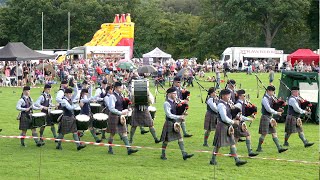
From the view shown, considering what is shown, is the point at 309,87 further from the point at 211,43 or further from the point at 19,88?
the point at 211,43

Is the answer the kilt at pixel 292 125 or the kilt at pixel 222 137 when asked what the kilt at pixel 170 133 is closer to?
the kilt at pixel 222 137

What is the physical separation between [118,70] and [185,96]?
67.4ft

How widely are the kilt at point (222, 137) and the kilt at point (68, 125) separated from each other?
3610 mm

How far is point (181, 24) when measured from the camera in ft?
197

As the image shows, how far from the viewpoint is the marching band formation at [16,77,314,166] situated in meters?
11.1

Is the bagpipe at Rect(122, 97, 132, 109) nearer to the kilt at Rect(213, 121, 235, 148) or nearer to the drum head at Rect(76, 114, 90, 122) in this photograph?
the drum head at Rect(76, 114, 90, 122)

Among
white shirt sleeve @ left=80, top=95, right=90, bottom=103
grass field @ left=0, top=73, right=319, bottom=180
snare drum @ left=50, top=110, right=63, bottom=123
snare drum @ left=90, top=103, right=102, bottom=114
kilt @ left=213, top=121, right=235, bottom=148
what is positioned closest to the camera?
grass field @ left=0, top=73, right=319, bottom=180

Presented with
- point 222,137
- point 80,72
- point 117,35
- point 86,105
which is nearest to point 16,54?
point 80,72

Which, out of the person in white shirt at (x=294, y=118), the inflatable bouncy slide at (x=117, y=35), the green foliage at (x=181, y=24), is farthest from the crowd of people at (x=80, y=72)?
the person in white shirt at (x=294, y=118)

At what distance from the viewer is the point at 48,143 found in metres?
13.5

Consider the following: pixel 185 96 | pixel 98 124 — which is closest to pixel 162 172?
pixel 98 124

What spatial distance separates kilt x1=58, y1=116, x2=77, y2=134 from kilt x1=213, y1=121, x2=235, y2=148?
3610mm

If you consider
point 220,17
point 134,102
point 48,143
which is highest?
point 220,17

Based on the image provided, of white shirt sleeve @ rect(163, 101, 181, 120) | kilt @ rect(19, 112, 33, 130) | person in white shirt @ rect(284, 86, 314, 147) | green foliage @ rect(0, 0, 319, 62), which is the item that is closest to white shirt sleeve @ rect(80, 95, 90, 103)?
kilt @ rect(19, 112, 33, 130)
